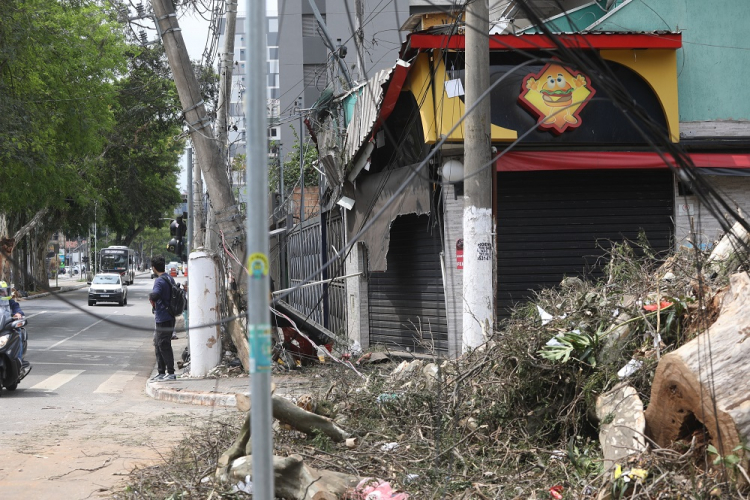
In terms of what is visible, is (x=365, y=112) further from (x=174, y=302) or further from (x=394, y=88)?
(x=174, y=302)

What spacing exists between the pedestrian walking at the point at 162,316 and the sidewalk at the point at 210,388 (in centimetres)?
Answer: 28

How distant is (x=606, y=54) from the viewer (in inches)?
453

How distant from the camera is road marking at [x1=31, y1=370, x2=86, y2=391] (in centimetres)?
1187

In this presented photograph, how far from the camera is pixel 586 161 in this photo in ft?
36.6

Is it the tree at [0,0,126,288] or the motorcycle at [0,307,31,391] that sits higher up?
the tree at [0,0,126,288]

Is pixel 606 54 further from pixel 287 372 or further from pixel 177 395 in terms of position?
pixel 177 395

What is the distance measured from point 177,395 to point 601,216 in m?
6.65

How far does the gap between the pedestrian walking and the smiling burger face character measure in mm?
6147

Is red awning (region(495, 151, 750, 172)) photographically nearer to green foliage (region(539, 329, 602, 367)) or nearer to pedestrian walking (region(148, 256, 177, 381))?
pedestrian walking (region(148, 256, 177, 381))

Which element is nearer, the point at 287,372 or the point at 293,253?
the point at 287,372

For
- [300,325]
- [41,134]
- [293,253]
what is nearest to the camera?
[300,325]

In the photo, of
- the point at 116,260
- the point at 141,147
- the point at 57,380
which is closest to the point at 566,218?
the point at 57,380

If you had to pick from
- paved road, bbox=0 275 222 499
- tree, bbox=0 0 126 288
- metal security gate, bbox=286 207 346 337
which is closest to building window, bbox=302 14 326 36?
tree, bbox=0 0 126 288

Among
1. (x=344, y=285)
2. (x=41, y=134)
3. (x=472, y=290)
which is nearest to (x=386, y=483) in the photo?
(x=472, y=290)
